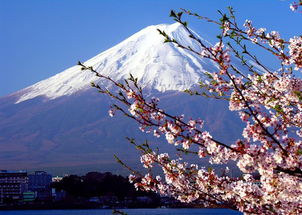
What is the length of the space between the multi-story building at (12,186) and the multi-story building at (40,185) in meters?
1.80

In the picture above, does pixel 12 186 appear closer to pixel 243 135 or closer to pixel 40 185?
pixel 40 185

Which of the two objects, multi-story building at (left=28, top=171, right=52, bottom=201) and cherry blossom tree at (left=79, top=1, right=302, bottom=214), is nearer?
cherry blossom tree at (left=79, top=1, right=302, bottom=214)

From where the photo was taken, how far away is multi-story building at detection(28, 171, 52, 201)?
364ft

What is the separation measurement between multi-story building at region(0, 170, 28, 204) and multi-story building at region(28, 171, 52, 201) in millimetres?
1798

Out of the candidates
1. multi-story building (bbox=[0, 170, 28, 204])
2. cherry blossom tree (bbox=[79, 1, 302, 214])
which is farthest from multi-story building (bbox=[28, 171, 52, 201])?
cherry blossom tree (bbox=[79, 1, 302, 214])

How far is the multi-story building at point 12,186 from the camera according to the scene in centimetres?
11300

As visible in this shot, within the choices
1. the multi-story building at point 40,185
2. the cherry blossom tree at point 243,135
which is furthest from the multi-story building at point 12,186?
the cherry blossom tree at point 243,135

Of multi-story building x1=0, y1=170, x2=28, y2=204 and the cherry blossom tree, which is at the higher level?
multi-story building x1=0, y1=170, x2=28, y2=204

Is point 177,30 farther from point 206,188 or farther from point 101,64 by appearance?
point 206,188

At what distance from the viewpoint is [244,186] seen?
154 inches

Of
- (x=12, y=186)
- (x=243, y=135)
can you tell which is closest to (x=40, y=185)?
(x=12, y=186)

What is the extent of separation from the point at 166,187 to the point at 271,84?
Result: 1.45 m

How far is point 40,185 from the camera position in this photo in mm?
113500

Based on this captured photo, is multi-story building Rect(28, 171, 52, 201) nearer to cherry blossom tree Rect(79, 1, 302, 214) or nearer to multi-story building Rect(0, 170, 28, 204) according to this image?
multi-story building Rect(0, 170, 28, 204)
